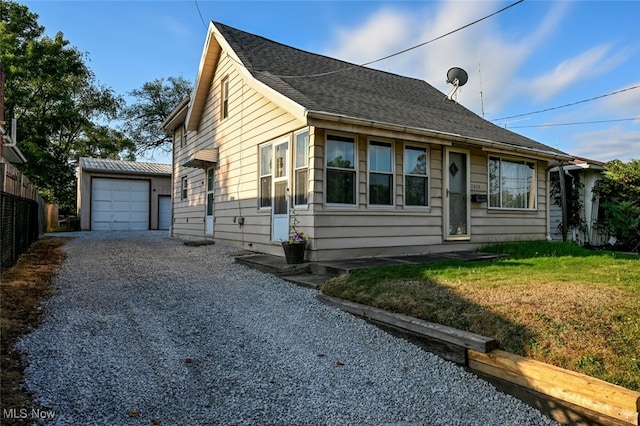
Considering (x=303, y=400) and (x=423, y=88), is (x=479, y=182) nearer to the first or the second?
(x=423, y=88)

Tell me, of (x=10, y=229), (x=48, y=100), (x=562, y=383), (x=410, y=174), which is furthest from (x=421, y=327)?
(x=48, y=100)

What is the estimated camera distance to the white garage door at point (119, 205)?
1931 cm

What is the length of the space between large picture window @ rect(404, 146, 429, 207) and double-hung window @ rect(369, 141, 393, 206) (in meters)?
0.43

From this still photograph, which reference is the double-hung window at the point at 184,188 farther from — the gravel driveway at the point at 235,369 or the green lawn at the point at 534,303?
the green lawn at the point at 534,303

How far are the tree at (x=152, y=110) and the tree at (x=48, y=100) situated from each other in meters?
2.43

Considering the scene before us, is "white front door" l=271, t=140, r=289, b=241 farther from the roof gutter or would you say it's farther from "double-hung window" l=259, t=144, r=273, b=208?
the roof gutter

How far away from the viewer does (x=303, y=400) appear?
8.59 ft

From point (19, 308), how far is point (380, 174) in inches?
232

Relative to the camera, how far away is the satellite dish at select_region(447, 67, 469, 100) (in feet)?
39.1

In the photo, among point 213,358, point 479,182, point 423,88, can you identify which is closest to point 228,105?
point 423,88

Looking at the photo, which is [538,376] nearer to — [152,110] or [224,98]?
[224,98]

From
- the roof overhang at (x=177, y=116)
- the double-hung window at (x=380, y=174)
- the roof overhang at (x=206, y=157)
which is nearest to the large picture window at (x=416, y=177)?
the double-hung window at (x=380, y=174)

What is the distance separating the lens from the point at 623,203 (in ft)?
38.1

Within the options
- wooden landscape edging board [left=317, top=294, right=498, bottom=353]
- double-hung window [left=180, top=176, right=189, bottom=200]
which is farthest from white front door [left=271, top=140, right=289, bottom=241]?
double-hung window [left=180, top=176, right=189, bottom=200]
